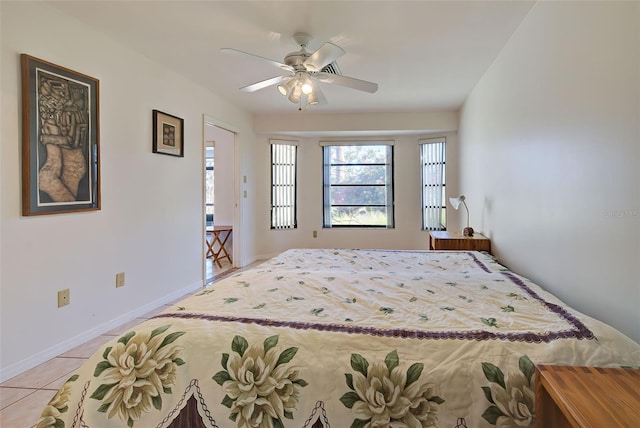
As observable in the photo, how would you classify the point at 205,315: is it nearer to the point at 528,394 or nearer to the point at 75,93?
the point at 528,394

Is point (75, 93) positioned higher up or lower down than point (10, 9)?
lower down

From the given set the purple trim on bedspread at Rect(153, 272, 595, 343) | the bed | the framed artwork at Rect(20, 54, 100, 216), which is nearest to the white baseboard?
the framed artwork at Rect(20, 54, 100, 216)

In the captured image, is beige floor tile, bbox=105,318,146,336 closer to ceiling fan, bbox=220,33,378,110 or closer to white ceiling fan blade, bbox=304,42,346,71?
ceiling fan, bbox=220,33,378,110

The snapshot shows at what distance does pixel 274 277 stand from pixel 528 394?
1333 millimetres

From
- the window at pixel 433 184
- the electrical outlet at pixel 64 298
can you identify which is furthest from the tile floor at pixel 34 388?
the window at pixel 433 184

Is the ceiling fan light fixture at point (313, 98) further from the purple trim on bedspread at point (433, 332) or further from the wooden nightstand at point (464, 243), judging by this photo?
the purple trim on bedspread at point (433, 332)

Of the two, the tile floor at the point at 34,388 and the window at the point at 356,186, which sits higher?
the window at the point at 356,186

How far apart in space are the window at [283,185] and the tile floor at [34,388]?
359 centimetres

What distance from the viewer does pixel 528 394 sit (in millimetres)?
1021

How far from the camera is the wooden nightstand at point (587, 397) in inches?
30.6

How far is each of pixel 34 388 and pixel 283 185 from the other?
4315 mm

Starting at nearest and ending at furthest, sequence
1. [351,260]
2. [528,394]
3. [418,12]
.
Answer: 1. [528,394]
2. [418,12]
3. [351,260]

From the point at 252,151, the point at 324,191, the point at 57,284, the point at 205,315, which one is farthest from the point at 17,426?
the point at 324,191

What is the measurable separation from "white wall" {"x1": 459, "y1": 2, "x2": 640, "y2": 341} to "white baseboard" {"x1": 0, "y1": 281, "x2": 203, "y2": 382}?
10.5 ft
